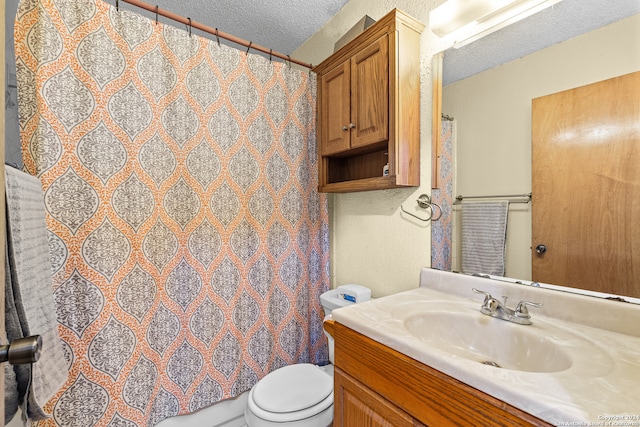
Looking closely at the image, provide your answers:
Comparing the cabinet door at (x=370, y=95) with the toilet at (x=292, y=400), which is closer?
the toilet at (x=292, y=400)

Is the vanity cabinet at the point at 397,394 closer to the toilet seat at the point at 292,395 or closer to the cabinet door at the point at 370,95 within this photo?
the toilet seat at the point at 292,395

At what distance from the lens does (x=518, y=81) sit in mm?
907

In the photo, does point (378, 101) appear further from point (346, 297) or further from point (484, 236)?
point (346, 297)

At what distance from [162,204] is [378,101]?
1056 mm

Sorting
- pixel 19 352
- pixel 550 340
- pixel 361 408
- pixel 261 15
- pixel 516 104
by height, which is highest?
pixel 261 15

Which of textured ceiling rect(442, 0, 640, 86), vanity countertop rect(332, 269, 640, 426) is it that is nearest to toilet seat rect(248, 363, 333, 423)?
vanity countertop rect(332, 269, 640, 426)

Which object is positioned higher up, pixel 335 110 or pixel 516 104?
pixel 335 110

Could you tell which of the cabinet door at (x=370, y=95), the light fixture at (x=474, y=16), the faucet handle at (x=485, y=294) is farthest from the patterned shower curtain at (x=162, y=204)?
the faucet handle at (x=485, y=294)

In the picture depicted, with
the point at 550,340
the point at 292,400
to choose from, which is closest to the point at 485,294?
the point at 550,340

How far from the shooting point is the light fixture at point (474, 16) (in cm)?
90

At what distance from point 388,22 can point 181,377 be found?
1.79 m

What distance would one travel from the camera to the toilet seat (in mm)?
1000

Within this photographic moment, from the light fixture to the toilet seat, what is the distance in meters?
1.53

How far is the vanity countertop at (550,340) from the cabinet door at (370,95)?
0.67 m
